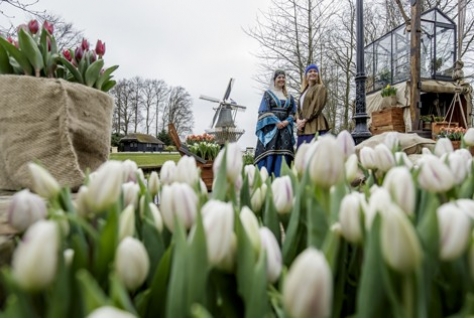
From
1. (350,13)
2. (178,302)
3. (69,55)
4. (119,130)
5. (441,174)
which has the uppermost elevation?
(350,13)

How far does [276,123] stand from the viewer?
4.95m

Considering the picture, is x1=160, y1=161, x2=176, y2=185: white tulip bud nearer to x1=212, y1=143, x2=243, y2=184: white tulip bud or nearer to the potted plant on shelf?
x1=212, y1=143, x2=243, y2=184: white tulip bud

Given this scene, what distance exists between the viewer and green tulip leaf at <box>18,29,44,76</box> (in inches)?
50.7

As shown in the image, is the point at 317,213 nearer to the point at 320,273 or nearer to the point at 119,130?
the point at 320,273

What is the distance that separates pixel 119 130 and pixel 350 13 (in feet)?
76.1

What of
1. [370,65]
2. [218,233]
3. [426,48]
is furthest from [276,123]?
[370,65]

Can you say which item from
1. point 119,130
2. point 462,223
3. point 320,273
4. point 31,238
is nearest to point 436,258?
point 462,223

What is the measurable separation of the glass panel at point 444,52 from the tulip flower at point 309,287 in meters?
12.2

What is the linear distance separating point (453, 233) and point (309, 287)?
0.51 feet

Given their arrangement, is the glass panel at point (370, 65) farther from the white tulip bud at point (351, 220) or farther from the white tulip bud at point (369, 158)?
the white tulip bud at point (351, 220)

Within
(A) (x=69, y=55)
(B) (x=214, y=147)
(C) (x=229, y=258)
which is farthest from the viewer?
(B) (x=214, y=147)

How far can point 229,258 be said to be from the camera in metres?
0.37

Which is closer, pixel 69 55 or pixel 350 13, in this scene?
pixel 69 55

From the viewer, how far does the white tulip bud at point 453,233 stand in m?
0.34
